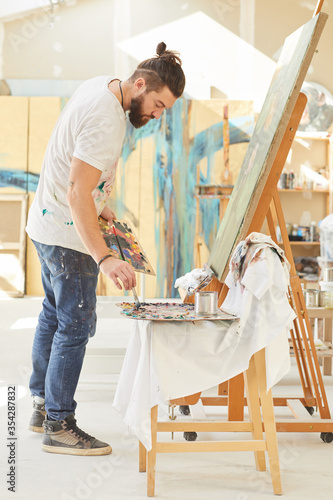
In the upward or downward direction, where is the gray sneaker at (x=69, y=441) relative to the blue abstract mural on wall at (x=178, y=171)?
downward

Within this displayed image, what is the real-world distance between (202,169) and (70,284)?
4.55 m

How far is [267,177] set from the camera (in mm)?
2076

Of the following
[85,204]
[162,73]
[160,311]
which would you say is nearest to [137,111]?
[162,73]

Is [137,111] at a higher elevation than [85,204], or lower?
higher

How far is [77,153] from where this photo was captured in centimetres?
190

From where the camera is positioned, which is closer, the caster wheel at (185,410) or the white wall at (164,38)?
the caster wheel at (185,410)

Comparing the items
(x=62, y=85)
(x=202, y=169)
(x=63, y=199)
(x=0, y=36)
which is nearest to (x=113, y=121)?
(x=63, y=199)

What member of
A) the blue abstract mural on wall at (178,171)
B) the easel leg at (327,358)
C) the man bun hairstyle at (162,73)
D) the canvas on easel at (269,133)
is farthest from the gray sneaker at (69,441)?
the blue abstract mural on wall at (178,171)

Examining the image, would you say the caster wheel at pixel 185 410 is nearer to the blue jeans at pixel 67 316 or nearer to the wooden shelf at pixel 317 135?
the blue jeans at pixel 67 316

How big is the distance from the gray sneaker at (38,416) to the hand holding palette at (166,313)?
70cm

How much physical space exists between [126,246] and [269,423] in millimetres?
781

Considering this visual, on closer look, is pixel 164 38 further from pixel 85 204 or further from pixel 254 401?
pixel 254 401

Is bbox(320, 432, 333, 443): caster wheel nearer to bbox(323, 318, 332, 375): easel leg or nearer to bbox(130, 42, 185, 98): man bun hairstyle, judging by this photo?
bbox(323, 318, 332, 375): easel leg

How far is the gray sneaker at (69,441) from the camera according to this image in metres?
2.14
